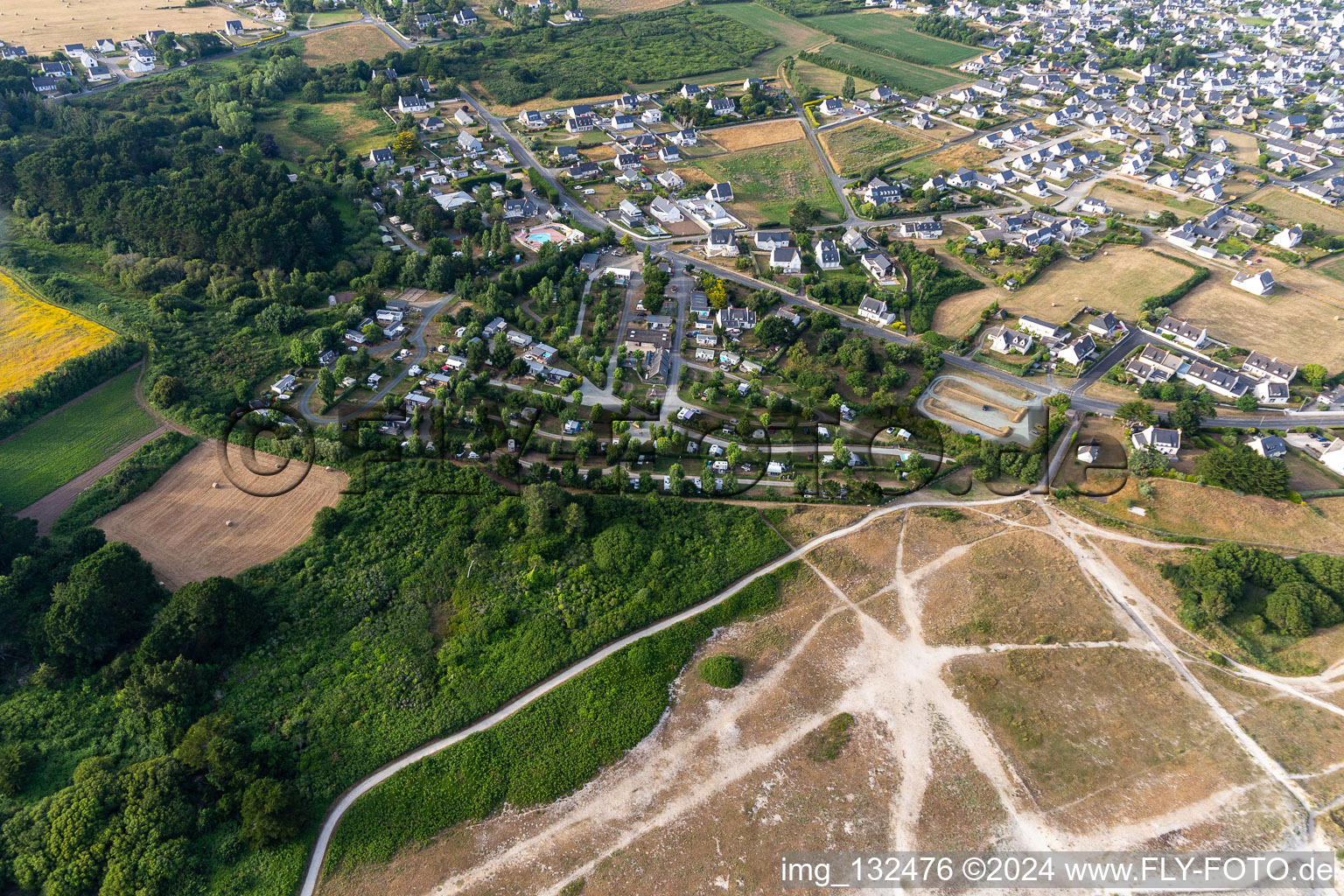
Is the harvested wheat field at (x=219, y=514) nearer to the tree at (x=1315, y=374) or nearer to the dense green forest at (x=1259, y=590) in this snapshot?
the dense green forest at (x=1259, y=590)

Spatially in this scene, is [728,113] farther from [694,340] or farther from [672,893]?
[672,893]

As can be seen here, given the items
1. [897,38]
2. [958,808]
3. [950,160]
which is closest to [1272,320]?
[950,160]

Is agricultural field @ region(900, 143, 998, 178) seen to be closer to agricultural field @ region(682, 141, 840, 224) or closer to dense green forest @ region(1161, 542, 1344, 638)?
agricultural field @ region(682, 141, 840, 224)

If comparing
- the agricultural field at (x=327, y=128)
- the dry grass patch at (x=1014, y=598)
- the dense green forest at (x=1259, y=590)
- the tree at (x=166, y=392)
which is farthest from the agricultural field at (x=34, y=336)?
the dense green forest at (x=1259, y=590)

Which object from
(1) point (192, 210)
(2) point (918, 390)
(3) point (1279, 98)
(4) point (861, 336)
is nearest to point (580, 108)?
(1) point (192, 210)

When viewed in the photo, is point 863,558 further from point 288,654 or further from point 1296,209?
point 1296,209

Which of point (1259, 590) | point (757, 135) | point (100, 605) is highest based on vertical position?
point (757, 135)
